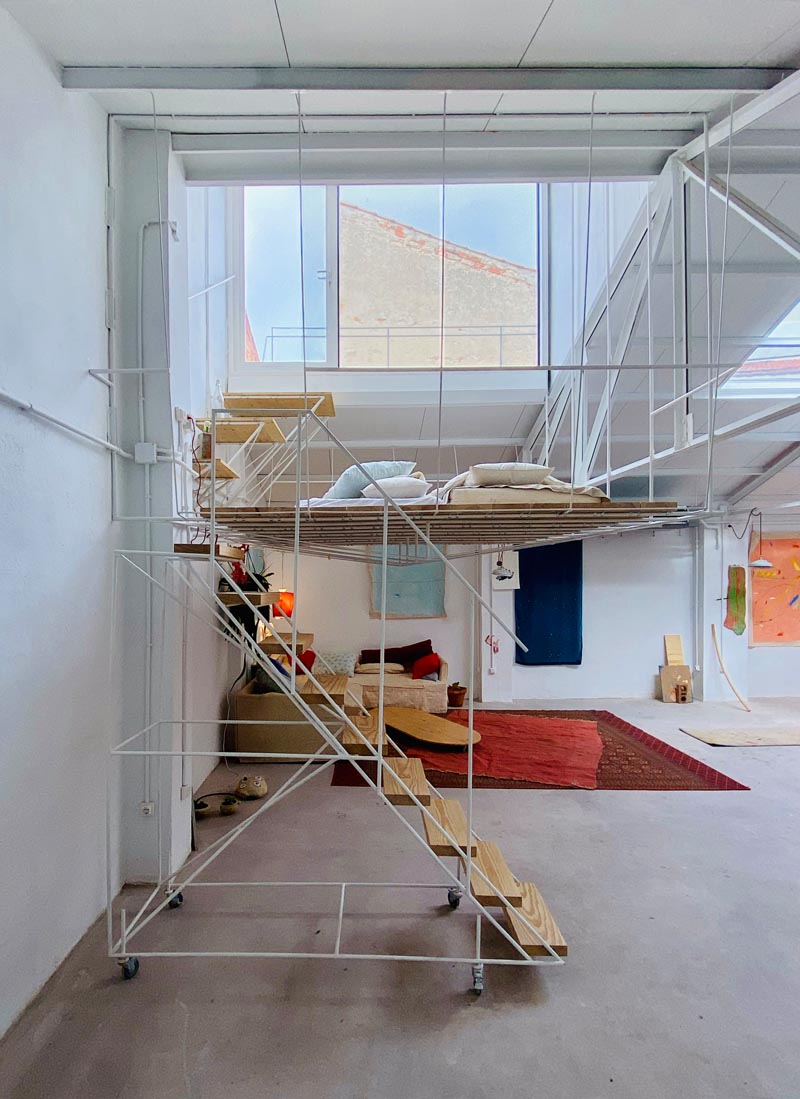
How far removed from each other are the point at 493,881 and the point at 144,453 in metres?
2.41

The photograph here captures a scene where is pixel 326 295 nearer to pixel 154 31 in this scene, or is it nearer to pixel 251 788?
pixel 154 31

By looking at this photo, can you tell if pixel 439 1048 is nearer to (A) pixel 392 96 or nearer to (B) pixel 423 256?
(A) pixel 392 96

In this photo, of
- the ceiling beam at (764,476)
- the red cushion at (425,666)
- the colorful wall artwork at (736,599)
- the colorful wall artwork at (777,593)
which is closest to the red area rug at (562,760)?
the red cushion at (425,666)

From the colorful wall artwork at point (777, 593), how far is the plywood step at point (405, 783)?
6.17 metres

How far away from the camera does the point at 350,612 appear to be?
23.1 feet

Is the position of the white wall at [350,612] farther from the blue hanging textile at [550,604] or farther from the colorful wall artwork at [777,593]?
the colorful wall artwork at [777,593]

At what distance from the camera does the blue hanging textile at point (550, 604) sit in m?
7.26

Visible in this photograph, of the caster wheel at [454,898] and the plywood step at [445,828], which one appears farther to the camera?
the caster wheel at [454,898]

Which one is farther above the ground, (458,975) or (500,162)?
(500,162)

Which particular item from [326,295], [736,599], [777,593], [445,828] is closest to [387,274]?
[326,295]

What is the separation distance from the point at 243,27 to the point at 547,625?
625 cm

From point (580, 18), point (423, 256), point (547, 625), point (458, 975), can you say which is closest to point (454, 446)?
point (423, 256)

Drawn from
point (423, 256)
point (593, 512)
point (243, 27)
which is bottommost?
point (593, 512)

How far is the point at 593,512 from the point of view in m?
2.32
